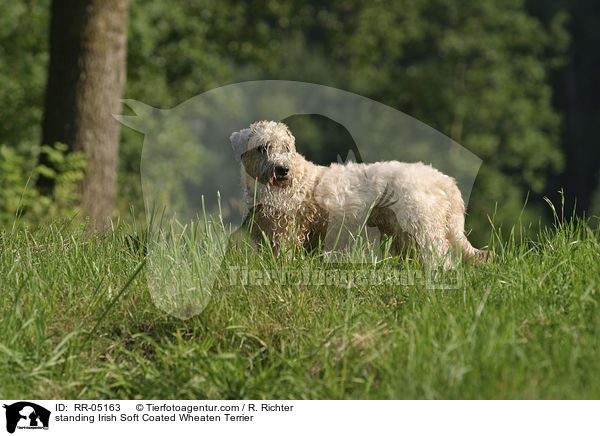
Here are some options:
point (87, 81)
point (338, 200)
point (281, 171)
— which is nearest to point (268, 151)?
point (281, 171)

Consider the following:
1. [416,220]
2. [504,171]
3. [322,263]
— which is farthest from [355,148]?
[504,171]

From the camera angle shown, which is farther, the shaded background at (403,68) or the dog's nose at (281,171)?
the shaded background at (403,68)

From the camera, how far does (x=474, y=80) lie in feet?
104

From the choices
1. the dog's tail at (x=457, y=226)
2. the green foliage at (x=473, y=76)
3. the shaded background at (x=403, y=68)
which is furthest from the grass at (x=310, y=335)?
the green foliage at (x=473, y=76)

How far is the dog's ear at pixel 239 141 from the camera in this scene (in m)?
5.27

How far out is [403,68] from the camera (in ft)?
111

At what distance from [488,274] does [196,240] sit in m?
2.06
